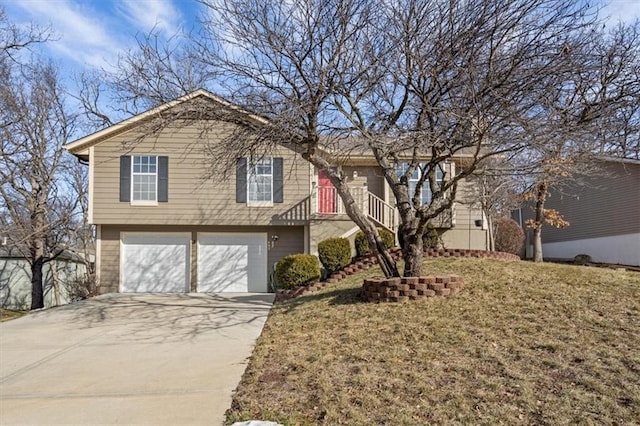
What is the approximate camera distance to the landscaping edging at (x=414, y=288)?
26.2 ft

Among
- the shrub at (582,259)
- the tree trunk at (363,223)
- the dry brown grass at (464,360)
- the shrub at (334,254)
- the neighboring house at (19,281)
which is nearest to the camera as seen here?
the dry brown grass at (464,360)

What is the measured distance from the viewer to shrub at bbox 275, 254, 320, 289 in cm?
1212

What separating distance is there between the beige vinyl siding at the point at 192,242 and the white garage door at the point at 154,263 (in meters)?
0.16

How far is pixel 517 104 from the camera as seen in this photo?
6.86m

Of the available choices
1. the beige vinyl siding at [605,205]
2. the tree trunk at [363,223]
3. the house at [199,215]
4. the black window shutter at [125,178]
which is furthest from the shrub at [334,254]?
the beige vinyl siding at [605,205]

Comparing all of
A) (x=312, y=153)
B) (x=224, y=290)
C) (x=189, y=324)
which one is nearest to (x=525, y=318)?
(x=312, y=153)

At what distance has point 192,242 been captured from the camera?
14844 millimetres

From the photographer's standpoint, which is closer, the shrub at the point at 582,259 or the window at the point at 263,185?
the window at the point at 263,185

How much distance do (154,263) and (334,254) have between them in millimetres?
5718

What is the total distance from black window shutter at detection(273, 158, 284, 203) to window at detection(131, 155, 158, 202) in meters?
3.45

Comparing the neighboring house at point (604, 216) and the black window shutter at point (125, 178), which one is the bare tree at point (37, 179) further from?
the neighboring house at point (604, 216)

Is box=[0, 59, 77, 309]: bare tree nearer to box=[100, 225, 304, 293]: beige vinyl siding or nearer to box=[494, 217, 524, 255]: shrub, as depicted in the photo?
box=[100, 225, 304, 293]: beige vinyl siding

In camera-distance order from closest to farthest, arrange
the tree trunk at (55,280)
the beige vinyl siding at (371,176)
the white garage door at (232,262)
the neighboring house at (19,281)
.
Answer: the white garage door at (232,262)
the beige vinyl siding at (371,176)
the tree trunk at (55,280)
the neighboring house at (19,281)

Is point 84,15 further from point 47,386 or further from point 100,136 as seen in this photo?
point 47,386
